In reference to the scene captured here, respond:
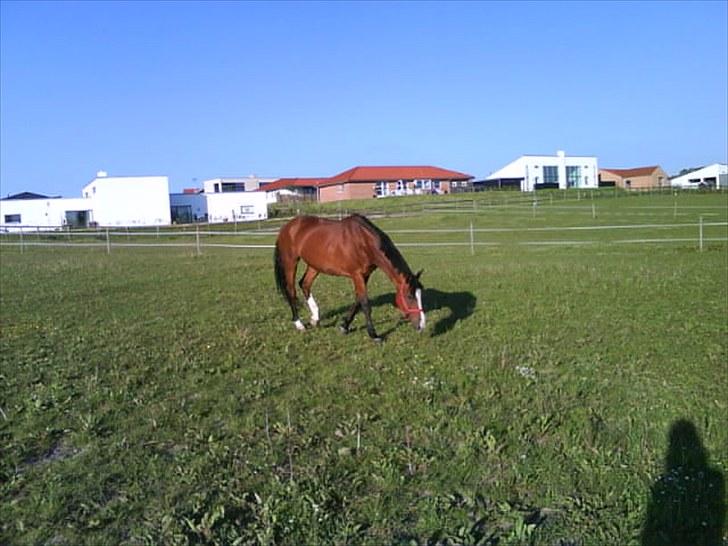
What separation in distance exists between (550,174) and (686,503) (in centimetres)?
8878

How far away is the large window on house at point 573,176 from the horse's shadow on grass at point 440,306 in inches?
3239

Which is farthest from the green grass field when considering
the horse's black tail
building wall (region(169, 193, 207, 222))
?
building wall (region(169, 193, 207, 222))

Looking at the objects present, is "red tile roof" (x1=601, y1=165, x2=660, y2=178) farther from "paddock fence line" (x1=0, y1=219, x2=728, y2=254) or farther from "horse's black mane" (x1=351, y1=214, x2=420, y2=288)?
"horse's black mane" (x1=351, y1=214, x2=420, y2=288)

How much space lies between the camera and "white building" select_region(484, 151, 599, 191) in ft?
281

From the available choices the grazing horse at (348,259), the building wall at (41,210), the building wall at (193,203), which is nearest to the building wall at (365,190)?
the building wall at (193,203)

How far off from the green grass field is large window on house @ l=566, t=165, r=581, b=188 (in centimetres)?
8237

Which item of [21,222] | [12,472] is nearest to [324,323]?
[12,472]

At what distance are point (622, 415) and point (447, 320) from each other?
3803 mm

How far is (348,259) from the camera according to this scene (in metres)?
7.88

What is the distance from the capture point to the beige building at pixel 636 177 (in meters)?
102

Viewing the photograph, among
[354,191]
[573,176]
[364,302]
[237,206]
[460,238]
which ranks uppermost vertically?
[573,176]

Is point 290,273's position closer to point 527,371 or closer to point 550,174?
point 527,371

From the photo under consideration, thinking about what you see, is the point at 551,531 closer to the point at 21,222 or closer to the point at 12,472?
the point at 12,472

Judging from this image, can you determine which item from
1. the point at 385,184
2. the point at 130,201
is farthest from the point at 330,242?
the point at 385,184
